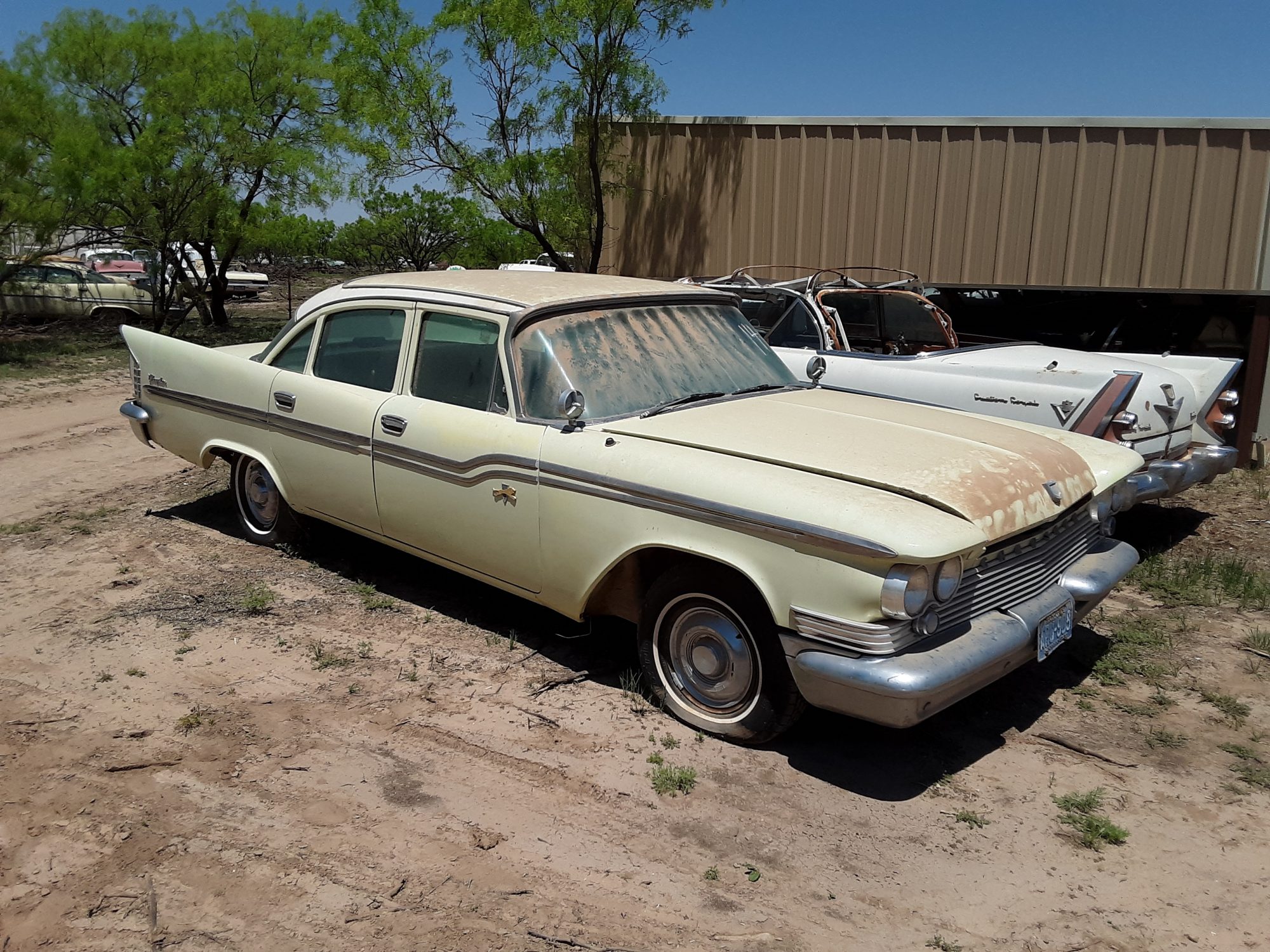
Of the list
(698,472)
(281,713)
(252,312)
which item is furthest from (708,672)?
(252,312)

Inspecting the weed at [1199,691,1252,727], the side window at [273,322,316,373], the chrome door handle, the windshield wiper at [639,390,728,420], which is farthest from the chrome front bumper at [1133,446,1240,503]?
the side window at [273,322,316,373]

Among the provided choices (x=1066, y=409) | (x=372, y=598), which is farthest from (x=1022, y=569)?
(x=372, y=598)

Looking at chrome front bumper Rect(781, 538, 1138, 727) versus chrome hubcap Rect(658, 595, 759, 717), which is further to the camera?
chrome hubcap Rect(658, 595, 759, 717)

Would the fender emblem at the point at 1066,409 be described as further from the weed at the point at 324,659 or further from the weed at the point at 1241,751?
the weed at the point at 324,659

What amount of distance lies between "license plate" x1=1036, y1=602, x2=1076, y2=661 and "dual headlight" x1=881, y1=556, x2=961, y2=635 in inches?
23.1

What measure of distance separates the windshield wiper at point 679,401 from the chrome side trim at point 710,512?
0.45 m

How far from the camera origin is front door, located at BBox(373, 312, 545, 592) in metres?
4.52

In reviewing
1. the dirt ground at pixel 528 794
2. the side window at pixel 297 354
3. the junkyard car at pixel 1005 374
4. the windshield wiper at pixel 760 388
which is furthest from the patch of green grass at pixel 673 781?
the junkyard car at pixel 1005 374

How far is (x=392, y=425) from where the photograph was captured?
5027 millimetres

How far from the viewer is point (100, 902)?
10.1ft

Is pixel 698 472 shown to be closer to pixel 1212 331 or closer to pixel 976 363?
pixel 976 363

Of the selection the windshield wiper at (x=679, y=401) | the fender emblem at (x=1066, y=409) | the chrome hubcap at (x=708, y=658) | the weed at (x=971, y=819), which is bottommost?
the weed at (x=971, y=819)

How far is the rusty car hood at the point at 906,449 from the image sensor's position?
3.79m

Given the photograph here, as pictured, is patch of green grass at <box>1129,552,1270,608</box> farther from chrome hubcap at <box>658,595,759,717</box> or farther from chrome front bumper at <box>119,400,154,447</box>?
chrome front bumper at <box>119,400,154,447</box>
